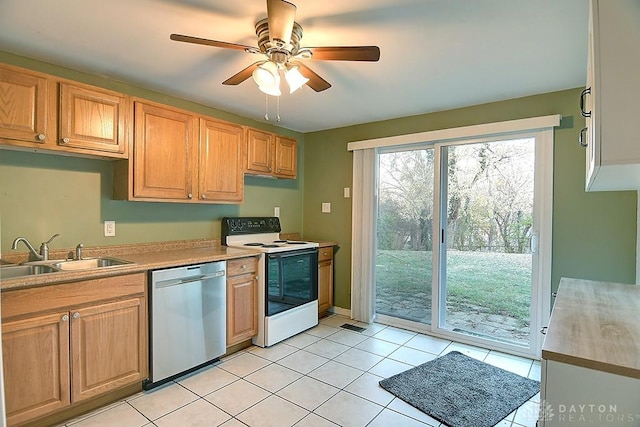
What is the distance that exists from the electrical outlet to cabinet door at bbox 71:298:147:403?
0.75 m

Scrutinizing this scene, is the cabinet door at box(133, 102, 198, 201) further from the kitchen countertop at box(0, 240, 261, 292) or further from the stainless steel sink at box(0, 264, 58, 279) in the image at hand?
the stainless steel sink at box(0, 264, 58, 279)

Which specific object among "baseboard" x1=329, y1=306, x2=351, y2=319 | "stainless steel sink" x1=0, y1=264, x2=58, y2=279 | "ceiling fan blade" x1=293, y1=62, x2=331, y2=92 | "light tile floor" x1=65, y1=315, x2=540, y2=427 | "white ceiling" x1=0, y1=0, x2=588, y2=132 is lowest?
"light tile floor" x1=65, y1=315, x2=540, y2=427

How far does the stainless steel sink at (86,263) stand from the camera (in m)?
2.27

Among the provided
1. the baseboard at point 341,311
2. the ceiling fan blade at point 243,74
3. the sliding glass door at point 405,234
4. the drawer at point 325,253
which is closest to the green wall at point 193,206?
the sliding glass door at point 405,234

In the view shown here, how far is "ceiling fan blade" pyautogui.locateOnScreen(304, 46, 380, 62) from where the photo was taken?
1.63 metres

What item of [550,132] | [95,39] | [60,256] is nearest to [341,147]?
[550,132]

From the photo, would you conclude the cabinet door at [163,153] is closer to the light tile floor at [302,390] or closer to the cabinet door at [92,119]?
the cabinet door at [92,119]

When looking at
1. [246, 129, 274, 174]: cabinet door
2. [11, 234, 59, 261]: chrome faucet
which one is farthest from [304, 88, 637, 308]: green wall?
[11, 234, 59, 261]: chrome faucet

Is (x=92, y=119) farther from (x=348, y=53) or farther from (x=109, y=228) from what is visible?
(x=348, y=53)

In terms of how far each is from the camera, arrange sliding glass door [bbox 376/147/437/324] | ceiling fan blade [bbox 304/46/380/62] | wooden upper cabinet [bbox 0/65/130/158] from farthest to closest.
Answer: sliding glass door [bbox 376/147/437/324], wooden upper cabinet [bbox 0/65/130/158], ceiling fan blade [bbox 304/46/380/62]

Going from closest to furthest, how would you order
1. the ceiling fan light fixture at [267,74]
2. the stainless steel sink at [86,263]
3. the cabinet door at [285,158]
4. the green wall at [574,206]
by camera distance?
the ceiling fan light fixture at [267,74], the stainless steel sink at [86,263], the green wall at [574,206], the cabinet door at [285,158]

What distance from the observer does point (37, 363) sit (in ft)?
5.99

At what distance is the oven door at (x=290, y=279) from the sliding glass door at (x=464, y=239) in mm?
836

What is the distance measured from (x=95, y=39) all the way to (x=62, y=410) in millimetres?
2237
